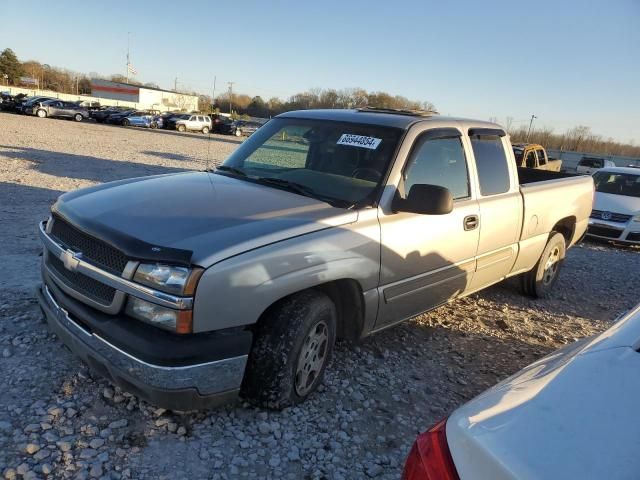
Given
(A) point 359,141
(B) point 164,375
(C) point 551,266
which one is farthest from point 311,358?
(C) point 551,266

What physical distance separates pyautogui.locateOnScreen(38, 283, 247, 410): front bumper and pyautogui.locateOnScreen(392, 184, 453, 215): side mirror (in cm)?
154

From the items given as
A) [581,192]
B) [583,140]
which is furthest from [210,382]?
[583,140]

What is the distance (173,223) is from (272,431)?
1.37 metres

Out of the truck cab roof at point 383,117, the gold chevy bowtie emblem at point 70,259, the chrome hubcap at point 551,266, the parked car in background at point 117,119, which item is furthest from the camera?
the parked car in background at point 117,119

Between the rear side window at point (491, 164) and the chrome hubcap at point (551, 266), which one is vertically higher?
the rear side window at point (491, 164)

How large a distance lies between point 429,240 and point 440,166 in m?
0.70

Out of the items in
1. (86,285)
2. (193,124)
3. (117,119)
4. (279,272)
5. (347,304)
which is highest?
(279,272)

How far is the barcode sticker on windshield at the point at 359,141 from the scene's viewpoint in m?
3.84

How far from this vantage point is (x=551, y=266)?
243 inches

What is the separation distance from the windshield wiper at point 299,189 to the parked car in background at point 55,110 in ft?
137

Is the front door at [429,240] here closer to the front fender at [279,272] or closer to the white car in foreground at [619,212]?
the front fender at [279,272]

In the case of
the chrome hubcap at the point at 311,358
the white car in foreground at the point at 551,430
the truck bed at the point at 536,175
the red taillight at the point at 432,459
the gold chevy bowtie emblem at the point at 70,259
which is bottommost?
the chrome hubcap at the point at 311,358

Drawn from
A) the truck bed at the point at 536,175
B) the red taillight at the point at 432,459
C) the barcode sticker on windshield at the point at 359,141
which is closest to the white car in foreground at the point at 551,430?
the red taillight at the point at 432,459

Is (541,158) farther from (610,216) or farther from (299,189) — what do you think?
(299,189)
